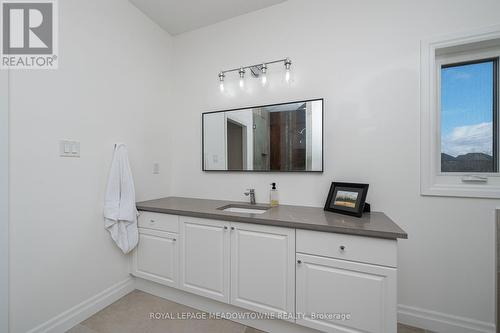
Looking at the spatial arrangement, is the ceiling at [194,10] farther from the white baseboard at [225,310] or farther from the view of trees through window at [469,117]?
the white baseboard at [225,310]

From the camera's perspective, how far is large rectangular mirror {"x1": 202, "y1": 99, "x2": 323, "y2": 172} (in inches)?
73.9

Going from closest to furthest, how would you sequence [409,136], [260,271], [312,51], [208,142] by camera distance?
[260,271]
[409,136]
[312,51]
[208,142]

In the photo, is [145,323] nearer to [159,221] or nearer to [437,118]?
[159,221]

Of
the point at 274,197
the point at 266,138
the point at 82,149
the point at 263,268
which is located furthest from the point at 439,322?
the point at 82,149

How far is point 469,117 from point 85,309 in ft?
10.6

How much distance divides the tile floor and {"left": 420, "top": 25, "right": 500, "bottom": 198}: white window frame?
1.04 metres

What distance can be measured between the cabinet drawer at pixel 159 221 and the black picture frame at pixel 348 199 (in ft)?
4.09

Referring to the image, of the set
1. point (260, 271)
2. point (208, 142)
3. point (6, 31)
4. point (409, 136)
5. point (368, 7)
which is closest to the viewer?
point (6, 31)

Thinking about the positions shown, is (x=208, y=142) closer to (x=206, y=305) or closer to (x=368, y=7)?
(x=206, y=305)

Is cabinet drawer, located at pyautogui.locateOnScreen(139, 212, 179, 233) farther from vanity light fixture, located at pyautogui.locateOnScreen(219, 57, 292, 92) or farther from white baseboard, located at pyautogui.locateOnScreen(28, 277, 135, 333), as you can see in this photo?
vanity light fixture, located at pyautogui.locateOnScreen(219, 57, 292, 92)

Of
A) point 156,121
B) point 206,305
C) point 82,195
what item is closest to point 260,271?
point 206,305

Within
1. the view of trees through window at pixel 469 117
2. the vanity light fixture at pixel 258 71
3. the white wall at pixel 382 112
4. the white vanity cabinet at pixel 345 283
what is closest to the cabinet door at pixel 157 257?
the white wall at pixel 382 112

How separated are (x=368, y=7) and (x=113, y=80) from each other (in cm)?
221

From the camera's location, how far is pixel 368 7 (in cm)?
173
